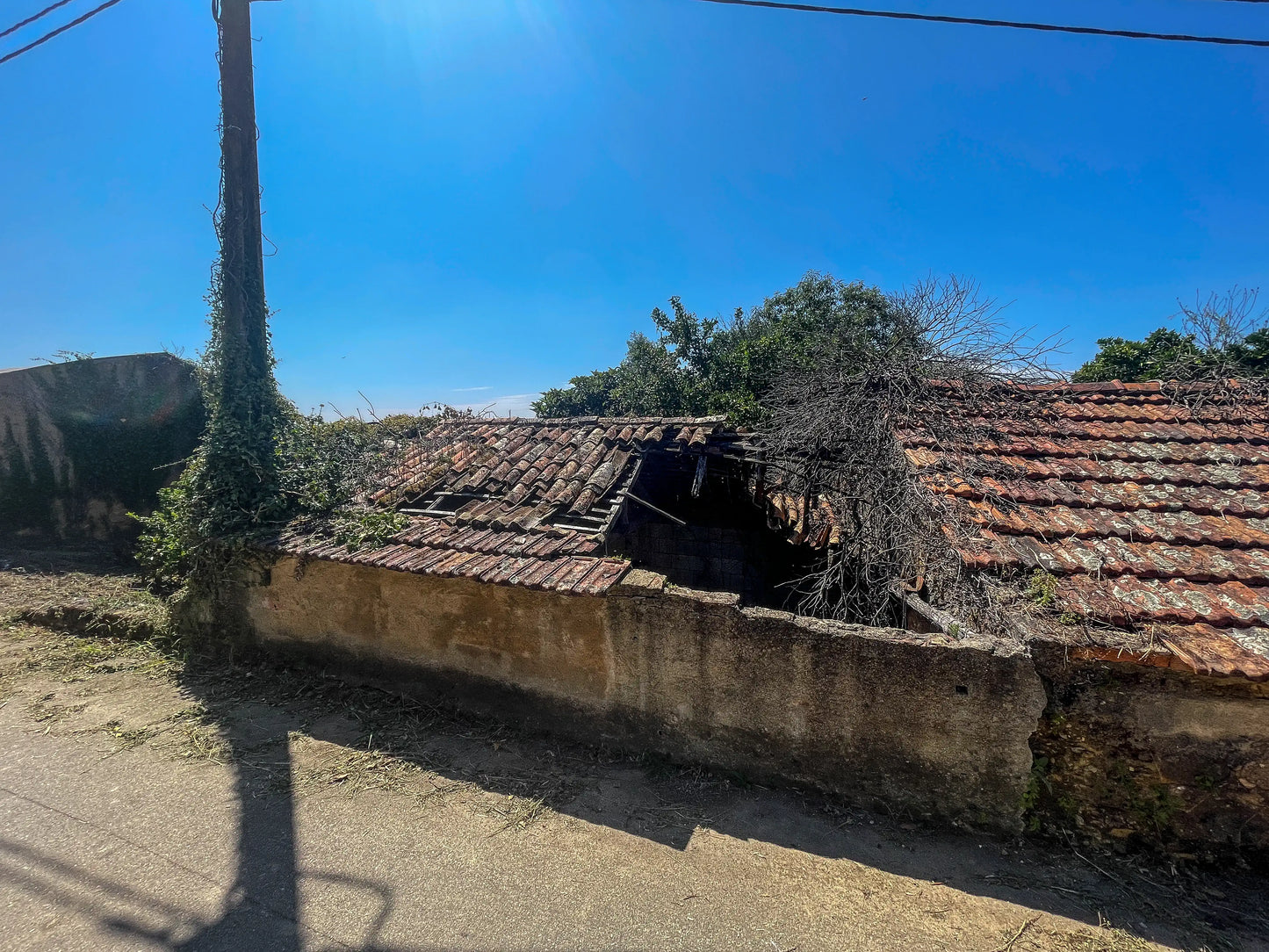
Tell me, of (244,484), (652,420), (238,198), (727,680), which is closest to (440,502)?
(244,484)

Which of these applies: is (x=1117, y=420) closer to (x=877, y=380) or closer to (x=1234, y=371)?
(x=1234, y=371)

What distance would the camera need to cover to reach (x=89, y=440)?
1138 centimetres

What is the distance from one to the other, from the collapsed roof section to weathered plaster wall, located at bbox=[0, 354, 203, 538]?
7788 millimetres

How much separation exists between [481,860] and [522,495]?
3755 millimetres

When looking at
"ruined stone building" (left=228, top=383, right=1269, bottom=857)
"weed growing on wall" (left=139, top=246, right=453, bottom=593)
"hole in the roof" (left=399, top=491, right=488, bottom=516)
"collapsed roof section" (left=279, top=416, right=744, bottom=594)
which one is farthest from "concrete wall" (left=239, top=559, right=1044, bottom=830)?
"weed growing on wall" (left=139, top=246, right=453, bottom=593)

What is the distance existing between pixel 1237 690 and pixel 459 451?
8225mm

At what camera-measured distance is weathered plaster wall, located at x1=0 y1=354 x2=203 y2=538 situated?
1093cm

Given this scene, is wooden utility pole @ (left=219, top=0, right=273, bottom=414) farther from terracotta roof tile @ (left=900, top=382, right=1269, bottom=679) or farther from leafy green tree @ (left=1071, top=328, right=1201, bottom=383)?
leafy green tree @ (left=1071, top=328, right=1201, bottom=383)

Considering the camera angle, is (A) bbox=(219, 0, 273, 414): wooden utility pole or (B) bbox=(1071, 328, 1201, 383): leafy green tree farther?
(B) bbox=(1071, 328, 1201, 383): leafy green tree

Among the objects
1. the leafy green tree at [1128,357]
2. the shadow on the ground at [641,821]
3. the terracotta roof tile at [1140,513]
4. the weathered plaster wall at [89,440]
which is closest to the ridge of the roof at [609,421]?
the terracotta roof tile at [1140,513]

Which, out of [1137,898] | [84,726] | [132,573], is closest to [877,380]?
[1137,898]

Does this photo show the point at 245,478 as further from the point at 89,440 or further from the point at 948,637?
the point at 89,440

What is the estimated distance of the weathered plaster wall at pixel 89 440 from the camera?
35.9 feet

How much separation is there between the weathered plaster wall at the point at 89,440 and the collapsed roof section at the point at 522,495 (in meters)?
7.79
